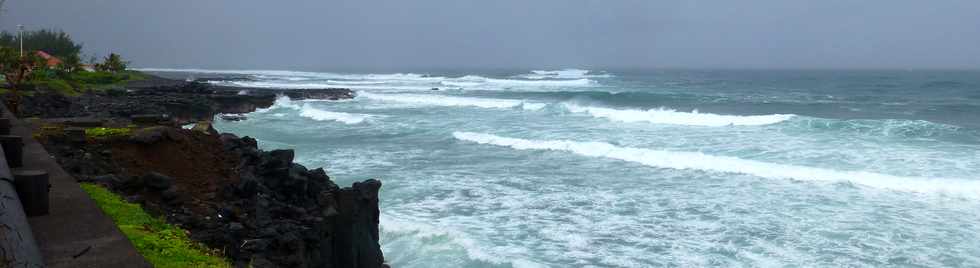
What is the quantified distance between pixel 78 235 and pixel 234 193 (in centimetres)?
333

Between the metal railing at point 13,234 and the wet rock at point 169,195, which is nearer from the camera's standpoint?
the metal railing at point 13,234

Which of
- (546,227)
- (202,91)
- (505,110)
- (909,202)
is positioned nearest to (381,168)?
(546,227)

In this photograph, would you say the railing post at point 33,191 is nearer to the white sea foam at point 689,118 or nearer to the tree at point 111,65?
the white sea foam at point 689,118

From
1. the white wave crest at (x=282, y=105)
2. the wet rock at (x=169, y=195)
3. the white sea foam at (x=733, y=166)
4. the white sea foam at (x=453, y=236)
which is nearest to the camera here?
the wet rock at (x=169, y=195)

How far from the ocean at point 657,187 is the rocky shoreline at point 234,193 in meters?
→ 1.77

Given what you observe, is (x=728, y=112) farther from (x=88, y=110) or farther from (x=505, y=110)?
(x=88, y=110)

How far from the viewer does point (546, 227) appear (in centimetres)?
1262

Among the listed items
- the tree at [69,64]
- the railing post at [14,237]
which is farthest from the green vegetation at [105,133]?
the tree at [69,64]

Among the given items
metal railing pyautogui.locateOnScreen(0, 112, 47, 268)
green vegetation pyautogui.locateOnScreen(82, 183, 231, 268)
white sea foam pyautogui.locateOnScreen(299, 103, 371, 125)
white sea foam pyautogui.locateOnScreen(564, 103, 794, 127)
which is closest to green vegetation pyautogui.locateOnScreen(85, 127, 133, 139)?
green vegetation pyautogui.locateOnScreen(82, 183, 231, 268)

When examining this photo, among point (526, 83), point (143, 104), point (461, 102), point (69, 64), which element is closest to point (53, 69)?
point (69, 64)

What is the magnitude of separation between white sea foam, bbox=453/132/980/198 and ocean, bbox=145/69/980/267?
0.06m

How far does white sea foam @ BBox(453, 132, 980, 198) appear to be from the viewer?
16125mm

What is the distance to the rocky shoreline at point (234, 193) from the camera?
7.70 m

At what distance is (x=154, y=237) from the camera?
6.25 m
